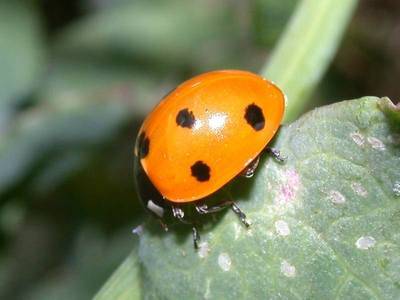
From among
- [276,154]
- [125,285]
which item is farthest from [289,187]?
[125,285]

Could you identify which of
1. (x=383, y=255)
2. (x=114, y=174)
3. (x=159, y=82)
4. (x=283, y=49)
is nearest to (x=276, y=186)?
(x=383, y=255)

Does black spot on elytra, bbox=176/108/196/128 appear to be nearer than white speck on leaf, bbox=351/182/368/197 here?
No

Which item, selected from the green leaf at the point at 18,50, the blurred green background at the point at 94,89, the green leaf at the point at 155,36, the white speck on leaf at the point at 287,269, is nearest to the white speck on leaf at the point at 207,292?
the white speck on leaf at the point at 287,269

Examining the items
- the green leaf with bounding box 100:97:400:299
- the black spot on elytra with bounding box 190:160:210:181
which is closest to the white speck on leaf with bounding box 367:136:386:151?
the green leaf with bounding box 100:97:400:299

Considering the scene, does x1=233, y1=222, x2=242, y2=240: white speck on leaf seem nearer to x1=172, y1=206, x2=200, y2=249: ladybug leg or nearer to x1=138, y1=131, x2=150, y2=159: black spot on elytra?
x1=172, y1=206, x2=200, y2=249: ladybug leg

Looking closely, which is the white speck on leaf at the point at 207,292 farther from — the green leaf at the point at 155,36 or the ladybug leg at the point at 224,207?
the green leaf at the point at 155,36
